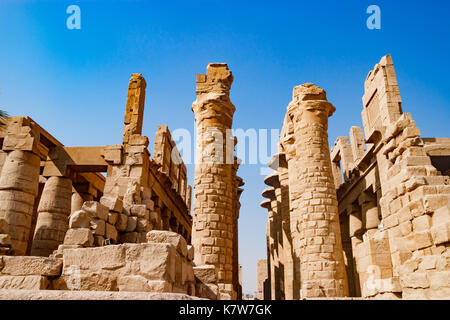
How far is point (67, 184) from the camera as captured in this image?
14.2 m

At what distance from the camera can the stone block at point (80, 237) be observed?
5.88 meters

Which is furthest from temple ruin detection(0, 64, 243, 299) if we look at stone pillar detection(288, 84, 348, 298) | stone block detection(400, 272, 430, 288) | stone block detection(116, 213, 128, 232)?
stone block detection(400, 272, 430, 288)

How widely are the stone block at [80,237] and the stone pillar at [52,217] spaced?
8.23m

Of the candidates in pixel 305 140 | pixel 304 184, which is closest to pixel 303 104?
pixel 305 140

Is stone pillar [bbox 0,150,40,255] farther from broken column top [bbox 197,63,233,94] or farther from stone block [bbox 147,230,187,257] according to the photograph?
stone block [bbox 147,230,187,257]

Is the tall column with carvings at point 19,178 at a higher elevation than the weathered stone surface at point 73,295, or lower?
higher

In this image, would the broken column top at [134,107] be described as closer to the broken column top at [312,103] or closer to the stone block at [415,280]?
the broken column top at [312,103]

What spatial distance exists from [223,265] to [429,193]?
6.46 metres

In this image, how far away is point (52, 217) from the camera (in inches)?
539

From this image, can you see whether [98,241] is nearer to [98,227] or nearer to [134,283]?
[98,227]

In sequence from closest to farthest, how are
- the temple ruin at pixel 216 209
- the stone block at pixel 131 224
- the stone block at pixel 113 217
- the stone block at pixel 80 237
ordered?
the temple ruin at pixel 216 209, the stone block at pixel 80 237, the stone block at pixel 113 217, the stone block at pixel 131 224

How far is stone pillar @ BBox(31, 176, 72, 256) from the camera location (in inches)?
519

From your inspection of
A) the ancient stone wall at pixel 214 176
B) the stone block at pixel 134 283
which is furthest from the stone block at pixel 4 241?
the stone block at pixel 134 283

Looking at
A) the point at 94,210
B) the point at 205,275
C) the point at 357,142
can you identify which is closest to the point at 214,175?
the point at 205,275
